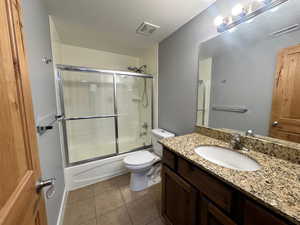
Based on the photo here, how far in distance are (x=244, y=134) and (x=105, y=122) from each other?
247 centimetres

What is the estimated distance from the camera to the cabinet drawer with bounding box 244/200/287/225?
515 mm

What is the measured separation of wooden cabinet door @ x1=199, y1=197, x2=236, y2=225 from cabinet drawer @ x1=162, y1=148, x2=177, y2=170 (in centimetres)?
33

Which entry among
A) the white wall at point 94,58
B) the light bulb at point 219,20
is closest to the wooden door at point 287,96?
the light bulb at point 219,20

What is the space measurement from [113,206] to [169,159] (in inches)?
39.5

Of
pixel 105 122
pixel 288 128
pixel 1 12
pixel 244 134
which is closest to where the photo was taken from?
pixel 1 12

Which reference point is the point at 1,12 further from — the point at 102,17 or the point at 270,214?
the point at 102,17

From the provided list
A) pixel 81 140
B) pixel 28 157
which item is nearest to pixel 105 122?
pixel 81 140

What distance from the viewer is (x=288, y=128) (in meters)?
0.92

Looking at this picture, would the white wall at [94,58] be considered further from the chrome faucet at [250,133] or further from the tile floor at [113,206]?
the chrome faucet at [250,133]

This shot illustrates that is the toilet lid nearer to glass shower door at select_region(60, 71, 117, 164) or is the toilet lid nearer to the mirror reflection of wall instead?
glass shower door at select_region(60, 71, 117, 164)

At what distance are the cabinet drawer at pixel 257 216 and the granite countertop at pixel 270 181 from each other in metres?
0.05

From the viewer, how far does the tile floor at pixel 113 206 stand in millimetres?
1348

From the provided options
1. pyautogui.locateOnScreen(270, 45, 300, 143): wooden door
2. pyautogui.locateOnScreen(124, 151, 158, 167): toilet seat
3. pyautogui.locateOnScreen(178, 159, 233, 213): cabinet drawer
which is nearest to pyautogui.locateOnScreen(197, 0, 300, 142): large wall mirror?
pyautogui.locateOnScreen(270, 45, 300, 143): wooden door

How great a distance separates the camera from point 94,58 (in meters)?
2.61
